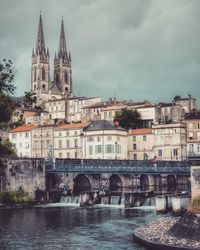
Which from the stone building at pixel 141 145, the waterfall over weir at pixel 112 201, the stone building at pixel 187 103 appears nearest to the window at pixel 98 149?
the stone building at pixel 141 145

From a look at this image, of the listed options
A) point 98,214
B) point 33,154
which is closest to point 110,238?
point 98,214

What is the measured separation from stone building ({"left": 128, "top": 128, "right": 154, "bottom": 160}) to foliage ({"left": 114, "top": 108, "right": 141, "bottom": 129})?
1192 centimetres

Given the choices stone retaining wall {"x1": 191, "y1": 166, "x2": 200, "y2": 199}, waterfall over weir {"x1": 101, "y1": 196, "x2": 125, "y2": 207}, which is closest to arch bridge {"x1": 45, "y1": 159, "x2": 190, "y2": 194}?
waterfall over weir {"x1": 101, "y1": 196, "x2": 125, "y2": 207}

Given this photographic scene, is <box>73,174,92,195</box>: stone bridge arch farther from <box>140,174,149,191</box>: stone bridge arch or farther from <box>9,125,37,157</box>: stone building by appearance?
<box>9,125,37,157</box>: stone building

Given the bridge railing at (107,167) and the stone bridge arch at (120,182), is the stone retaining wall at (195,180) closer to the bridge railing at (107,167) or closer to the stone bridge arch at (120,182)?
the bridge railing at (107,167)

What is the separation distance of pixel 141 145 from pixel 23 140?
25876mm

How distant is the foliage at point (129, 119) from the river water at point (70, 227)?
61.6m

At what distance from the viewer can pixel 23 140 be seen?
117188mm

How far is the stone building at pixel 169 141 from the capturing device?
105250 mm

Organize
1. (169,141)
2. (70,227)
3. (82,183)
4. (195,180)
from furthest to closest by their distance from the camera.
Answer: (169,141) < (82,183) < (70,227) < (195,180)

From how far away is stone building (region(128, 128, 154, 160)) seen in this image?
4242 inches

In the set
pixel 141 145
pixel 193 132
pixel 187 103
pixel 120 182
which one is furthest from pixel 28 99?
pixel 187 103

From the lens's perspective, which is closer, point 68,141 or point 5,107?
point 5,107

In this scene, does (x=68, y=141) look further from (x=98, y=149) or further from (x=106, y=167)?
(x=106, y=167)
